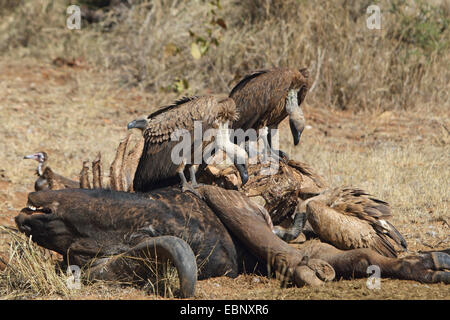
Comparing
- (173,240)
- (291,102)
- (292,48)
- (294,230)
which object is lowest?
(294,230)

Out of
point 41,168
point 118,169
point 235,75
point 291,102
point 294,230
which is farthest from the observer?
point 235,75

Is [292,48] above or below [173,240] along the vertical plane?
above

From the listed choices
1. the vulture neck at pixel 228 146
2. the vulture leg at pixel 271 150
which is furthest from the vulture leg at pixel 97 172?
the vulture leg at pixel 271 150

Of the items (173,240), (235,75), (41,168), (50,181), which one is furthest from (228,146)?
(235,75)

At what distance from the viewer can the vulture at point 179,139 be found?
5090 millimetres

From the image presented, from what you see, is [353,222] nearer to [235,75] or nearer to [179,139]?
[179,139]

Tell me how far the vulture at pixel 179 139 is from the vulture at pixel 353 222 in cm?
80

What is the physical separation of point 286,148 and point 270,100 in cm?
259

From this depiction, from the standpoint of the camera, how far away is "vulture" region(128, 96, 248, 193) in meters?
5.09

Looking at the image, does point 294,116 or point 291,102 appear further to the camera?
point 291,102

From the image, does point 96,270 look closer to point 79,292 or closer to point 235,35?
point 79,292

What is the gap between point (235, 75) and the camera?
9656mm

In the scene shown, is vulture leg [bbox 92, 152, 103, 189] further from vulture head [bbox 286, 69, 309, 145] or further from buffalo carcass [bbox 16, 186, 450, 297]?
vulture head [bbox 286, 69, 309, 145]

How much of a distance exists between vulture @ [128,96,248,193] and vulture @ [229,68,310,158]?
0.34m
